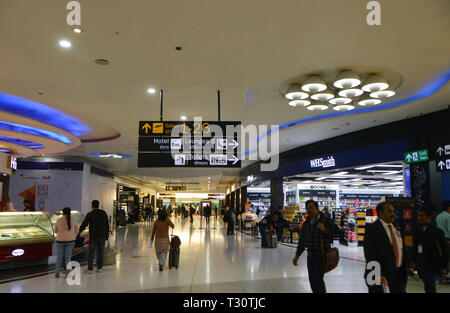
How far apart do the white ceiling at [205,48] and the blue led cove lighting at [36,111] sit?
35.3 inches

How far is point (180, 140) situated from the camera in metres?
7.01

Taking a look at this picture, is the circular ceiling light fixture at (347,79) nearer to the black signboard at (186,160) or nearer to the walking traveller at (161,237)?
the black signboard at (186,160)

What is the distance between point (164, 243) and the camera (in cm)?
831

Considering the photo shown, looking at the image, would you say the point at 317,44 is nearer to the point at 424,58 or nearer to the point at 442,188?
the point at 424,58

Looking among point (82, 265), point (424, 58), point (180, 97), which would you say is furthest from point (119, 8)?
point (82, 265)

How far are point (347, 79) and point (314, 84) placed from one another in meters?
0.57

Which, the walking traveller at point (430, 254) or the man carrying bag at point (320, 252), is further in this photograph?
the walking traveller at point (430, 254)

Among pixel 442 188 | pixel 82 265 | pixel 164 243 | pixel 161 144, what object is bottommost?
pixel 82 265

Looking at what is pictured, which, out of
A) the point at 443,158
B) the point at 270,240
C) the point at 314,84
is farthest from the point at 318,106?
the point at 270,240

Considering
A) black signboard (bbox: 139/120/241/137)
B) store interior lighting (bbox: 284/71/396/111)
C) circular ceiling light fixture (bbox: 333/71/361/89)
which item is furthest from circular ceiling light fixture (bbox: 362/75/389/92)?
black signboard (bbox: 139/120/241/137)

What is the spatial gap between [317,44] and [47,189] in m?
15.6

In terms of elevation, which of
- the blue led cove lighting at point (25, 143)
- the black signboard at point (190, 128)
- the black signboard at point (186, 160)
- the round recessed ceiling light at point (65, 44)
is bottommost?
the black signboard at point (186, 160)

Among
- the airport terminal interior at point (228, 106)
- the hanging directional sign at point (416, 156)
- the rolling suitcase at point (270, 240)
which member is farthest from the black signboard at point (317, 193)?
the hanging directional sign at point (416, 156)

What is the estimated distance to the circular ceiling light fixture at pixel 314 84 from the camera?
6.40 m
